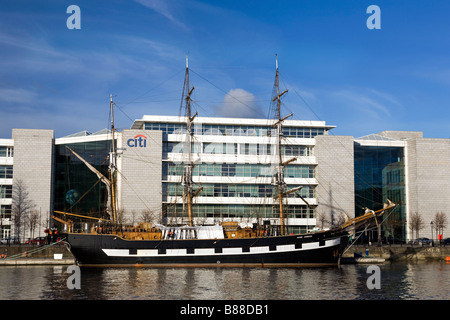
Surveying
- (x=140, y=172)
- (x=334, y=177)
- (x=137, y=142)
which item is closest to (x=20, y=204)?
(x=140, y=172)

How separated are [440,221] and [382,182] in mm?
12209

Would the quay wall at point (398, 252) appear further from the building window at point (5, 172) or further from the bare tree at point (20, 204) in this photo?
the building window at point (5, 172)

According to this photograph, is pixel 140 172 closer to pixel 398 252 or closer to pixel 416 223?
pixel 398 252

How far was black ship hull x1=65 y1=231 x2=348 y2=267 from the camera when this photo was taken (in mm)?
56375

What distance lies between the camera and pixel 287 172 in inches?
3455

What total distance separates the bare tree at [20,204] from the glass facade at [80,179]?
4594 mm

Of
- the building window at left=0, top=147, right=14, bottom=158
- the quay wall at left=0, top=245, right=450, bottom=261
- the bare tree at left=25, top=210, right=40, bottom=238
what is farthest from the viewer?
the building window at left=0, top=147, right=14, bottom=158

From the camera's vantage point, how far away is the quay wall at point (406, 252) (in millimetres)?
69625

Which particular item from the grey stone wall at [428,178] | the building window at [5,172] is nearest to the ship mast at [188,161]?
the building window at [5,172]

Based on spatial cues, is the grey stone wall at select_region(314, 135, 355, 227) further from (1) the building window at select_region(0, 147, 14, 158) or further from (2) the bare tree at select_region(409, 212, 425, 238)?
(1) the building window at select_region(0, 147, 14, 158)

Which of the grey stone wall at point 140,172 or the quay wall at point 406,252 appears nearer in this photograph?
the quay wall at point 406,252

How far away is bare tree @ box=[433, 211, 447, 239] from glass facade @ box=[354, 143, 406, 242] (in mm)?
5663

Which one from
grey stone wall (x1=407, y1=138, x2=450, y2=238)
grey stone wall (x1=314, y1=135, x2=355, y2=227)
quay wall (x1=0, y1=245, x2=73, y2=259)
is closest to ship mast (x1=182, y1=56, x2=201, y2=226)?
quay wall (x1=0, y1=245, x2=73, y2=259)
